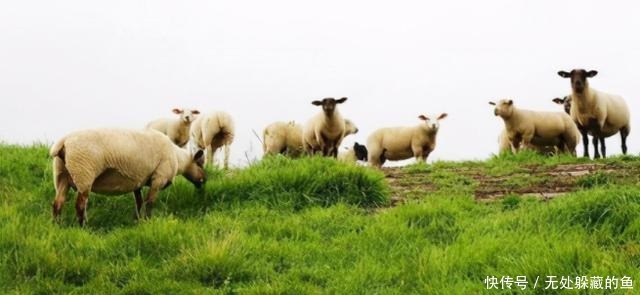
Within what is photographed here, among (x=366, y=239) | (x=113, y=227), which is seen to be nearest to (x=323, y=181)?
(x=366, y=239)

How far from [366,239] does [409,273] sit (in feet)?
3.48

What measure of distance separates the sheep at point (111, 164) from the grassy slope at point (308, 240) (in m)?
0.35

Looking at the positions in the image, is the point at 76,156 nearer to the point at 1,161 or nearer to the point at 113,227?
the point at 113,227

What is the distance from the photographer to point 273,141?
21.0 metres

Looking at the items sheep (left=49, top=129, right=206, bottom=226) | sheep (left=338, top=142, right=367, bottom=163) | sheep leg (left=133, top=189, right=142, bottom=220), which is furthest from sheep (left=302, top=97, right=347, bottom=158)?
sheep leg (left=133, top=189, right=142, bottom=220)

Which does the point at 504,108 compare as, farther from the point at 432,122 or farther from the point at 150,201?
the point at 150,201

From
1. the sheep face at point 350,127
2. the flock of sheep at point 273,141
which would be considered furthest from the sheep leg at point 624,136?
the sheep face at point 350,127

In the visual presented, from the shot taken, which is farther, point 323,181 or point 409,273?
point 323,181

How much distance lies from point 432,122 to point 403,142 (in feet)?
5.15

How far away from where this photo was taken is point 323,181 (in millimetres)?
8828

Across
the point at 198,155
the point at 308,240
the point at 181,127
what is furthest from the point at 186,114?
the point at 308,240

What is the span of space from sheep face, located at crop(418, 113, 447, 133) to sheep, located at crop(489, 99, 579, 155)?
11.0 ft

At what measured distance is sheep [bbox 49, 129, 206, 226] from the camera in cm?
723

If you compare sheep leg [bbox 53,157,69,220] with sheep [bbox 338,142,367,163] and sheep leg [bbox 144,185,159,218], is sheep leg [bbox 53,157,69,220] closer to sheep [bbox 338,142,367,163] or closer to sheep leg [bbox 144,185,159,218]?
sheep leg [bbox 144,185,159,218]
